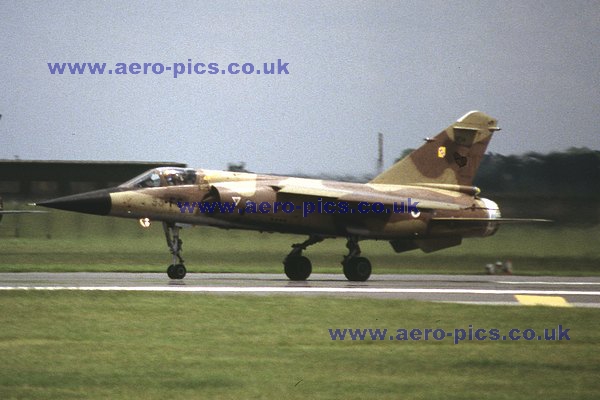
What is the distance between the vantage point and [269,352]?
11594mm

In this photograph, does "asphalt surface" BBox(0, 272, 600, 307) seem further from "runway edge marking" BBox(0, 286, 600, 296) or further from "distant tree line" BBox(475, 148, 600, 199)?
"distant tree line" BBox(475, 148, 600, 199)

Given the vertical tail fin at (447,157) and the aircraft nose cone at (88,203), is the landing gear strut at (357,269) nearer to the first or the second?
A: the vertical tail fin at (447,157)

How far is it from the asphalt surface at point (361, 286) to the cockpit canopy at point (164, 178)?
1.97m

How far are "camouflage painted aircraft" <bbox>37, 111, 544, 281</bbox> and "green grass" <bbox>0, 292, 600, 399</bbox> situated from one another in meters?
5.65

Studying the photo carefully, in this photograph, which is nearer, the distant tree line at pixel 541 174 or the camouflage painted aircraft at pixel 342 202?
the camouflage painted aircraft at pixel 342 202

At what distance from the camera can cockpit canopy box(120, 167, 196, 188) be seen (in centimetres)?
2206

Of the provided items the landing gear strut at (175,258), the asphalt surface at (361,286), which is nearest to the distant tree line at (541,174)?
the asphalt surface at (361,286)

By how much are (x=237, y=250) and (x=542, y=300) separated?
10.9 metres

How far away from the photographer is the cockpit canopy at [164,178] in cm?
2206

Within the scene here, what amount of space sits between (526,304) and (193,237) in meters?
12.6

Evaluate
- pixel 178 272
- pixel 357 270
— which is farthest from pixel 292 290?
pixel 357 270

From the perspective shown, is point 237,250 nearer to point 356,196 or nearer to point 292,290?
point 356,196

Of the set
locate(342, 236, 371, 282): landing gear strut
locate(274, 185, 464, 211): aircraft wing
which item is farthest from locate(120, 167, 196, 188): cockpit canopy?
locate(342, 236, 371, 282): landing gear strut

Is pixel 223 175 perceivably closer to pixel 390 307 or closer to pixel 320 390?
pixel 390 307
